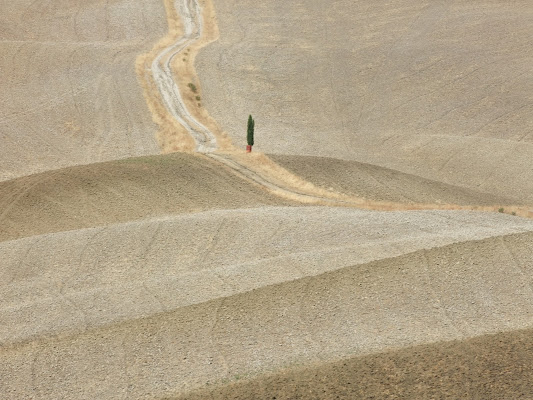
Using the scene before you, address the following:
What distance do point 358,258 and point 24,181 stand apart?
24824 millimetres

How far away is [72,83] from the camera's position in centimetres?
6606

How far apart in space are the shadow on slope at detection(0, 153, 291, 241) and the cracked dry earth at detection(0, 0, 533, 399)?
0.14m

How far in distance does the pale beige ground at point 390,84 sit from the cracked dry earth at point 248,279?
38.8 inches

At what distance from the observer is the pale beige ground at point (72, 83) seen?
55.0 metres

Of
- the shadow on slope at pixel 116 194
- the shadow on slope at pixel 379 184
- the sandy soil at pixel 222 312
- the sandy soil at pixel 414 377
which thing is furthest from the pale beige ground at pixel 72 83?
the sandy soil at pixel 414 377

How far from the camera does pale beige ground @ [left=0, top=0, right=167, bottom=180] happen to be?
55.0 metres

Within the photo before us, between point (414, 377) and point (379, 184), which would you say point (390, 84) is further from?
point (414, 377)

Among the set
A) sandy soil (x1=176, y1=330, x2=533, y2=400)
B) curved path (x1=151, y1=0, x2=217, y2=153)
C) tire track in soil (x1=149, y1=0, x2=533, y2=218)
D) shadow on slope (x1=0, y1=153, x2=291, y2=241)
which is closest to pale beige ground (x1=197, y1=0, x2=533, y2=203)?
curved path (x1=151, y1=0, x2=217, y2=153)

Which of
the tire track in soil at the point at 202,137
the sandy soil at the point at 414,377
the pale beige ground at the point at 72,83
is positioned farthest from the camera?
the pale beige ground at the point at 72,83

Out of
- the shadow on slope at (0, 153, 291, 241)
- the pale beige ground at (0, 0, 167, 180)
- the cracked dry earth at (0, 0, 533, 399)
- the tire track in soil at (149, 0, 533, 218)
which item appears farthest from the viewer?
the pale beige ground at (0, 0, 167, 180)

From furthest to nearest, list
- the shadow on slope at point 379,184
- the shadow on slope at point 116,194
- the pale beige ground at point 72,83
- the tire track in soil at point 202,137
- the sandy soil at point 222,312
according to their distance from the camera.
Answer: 1. the pale beige ground at point 72,83
2. the shadow on slope at point 379,184
3. the tire track in soil at point 202,137
4. the shadow on slope at point 116,194
5. the sandy soil at point 222,312

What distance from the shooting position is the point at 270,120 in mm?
61656

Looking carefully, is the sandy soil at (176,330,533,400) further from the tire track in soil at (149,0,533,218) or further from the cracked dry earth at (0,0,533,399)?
A: the tire track in soil at (149,0,533,218)

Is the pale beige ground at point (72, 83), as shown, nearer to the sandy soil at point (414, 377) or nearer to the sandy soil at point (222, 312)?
the sandy soil at point (222, 312)
